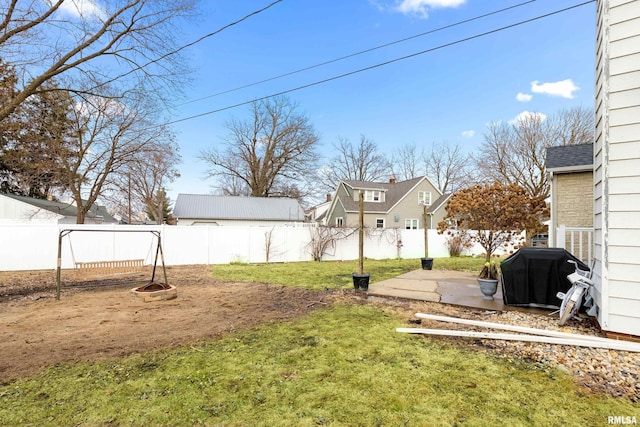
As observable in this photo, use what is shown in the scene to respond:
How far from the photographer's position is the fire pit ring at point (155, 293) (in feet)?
20.2

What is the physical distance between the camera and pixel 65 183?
52.9 ft

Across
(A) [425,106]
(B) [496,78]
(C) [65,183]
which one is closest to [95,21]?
(C) [65,183]

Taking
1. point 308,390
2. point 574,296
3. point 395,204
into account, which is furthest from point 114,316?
point 395,204

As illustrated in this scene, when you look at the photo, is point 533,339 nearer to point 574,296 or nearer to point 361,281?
point 574,296

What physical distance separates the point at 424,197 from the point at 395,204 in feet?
9.44

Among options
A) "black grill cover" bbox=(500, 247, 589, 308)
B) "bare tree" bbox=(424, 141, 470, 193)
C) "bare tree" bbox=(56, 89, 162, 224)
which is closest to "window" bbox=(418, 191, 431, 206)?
"bare tree" bbox=(424, 141, 470, 193)

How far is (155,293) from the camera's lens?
6.17m

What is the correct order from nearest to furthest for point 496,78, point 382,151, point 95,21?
point 95,21 → point 496,78 → point 382,151

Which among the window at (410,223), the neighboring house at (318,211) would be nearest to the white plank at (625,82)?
the window at (410,223)

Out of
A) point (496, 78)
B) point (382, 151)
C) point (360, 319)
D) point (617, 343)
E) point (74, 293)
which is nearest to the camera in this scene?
point (617, 343)

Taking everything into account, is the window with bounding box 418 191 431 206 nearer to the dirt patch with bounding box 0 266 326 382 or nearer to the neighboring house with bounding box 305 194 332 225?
the neighboring house with bounding box 305 194 332 225

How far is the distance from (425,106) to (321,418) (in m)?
17.1

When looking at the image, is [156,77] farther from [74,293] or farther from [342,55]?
[74,293]

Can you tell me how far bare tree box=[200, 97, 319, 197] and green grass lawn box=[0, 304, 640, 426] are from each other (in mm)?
27395
